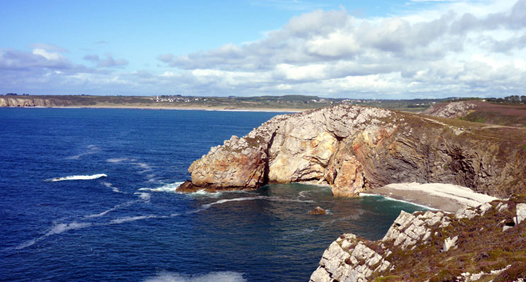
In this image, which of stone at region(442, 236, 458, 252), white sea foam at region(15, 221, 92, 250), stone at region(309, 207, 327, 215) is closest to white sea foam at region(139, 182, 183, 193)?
white sea foam at region(15, 221, 92, 250)

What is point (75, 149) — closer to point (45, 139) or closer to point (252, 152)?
point (45, 139)

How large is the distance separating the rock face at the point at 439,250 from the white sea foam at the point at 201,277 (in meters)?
12.8

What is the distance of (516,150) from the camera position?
82.6 m

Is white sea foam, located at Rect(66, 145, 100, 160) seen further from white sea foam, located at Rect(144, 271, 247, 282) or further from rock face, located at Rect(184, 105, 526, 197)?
white sea foam, located at Rect(144, 271, 247, 282)

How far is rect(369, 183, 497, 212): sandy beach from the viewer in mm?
79125

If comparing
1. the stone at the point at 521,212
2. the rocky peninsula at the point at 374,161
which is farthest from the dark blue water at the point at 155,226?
the stone at the point at 521,212

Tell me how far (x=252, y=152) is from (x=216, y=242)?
37969mm

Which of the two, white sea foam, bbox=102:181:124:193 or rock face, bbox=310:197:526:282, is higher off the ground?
rock face, bbox=310:197:526:282

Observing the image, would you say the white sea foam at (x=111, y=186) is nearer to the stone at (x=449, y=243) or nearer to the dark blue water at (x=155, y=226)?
the dark blue water at (x=155, y=226)

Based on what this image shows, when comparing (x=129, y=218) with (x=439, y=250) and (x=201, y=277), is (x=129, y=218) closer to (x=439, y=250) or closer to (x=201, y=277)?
(x=201, y=277)

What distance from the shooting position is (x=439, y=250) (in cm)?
3716

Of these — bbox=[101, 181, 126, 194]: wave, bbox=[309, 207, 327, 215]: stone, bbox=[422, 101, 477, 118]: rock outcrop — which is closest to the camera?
bbox=[309, 207, 327, 215]: stone

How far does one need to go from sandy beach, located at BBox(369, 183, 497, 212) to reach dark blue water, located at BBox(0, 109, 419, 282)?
14.3 feet

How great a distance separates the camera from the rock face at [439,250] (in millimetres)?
30625
